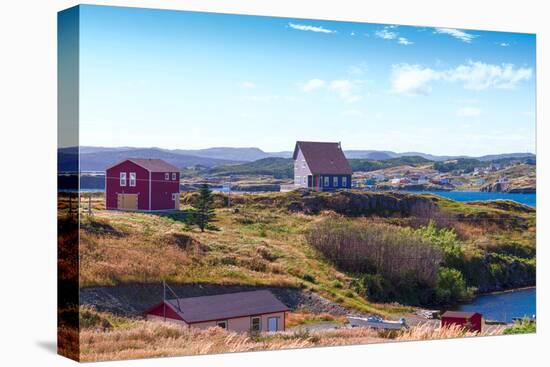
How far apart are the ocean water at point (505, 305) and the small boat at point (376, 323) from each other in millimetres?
1244

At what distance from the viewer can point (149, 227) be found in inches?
634

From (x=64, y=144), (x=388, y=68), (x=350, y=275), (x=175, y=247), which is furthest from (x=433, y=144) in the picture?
(x=64, y=144)

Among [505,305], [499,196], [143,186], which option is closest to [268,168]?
[143,186]

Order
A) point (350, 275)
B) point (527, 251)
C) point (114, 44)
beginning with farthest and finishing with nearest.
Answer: point (527, 251) → point (350, 275) → point (114, 44)

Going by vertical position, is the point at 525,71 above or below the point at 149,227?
above

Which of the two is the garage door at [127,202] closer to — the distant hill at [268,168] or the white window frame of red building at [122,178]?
the white window frame of red building at [122,178]

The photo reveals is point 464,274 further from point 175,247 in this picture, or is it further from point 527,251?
point 175,247

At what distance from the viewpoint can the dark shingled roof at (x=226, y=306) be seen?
52.4 feet

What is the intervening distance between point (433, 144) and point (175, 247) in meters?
5.06

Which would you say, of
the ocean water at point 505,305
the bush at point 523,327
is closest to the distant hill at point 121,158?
the ocean water at point 505,305

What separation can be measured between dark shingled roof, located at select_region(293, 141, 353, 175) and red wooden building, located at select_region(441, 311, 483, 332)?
293 cm

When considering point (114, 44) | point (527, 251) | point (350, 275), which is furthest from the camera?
point (527, 251)

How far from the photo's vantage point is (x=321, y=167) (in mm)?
17469

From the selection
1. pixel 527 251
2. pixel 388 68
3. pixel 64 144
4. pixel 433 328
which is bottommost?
pixel 433 328
